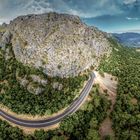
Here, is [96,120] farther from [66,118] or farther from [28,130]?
[28,130]

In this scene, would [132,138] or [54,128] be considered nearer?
[132,138]

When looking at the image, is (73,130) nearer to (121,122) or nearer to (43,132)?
(43,132)

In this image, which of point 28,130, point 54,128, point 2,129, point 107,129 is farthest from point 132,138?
point 2,129

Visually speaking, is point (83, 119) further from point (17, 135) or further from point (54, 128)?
point (17, 135)

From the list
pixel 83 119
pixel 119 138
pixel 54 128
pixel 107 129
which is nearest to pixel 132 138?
pixel 119 138

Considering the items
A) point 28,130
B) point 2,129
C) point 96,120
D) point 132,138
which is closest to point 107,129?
point 96,120

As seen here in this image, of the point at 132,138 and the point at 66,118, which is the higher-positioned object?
the point at 66,118

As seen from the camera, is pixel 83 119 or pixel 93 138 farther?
pixel 83 119
